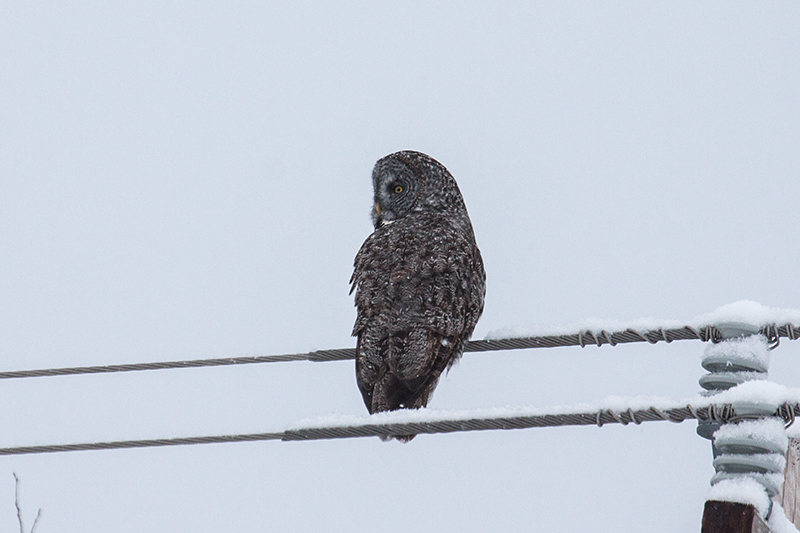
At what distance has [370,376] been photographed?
6891mm

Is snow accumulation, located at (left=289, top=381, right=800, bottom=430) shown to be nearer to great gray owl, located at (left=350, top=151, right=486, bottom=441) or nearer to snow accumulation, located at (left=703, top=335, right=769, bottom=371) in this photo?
snow accumulation, located at (left=703, top=335, right=769, bottom=371)

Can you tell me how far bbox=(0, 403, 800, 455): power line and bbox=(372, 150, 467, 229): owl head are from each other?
4.84 m

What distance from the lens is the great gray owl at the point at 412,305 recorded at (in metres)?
6.89

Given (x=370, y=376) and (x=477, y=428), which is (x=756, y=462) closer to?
(x=477, y=428)

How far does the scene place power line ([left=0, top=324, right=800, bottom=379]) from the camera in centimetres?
423

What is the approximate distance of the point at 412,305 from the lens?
723 centimetres

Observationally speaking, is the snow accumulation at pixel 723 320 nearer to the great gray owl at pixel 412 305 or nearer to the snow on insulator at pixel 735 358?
the snow on insulator at pixel 735 358

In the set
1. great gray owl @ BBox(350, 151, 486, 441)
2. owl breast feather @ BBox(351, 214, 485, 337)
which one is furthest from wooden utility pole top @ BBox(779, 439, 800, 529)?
owl breast feather @ BBox(351, 214, 485, 337)

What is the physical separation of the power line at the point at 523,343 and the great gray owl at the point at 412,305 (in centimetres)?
77

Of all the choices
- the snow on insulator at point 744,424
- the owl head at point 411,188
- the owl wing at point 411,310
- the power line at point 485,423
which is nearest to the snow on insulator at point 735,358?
the snow on insulator at point 744,424

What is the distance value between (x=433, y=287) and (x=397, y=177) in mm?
2711

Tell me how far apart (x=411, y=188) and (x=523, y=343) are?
4.84 metres

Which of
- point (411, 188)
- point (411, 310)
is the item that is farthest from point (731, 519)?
point (411, 188)

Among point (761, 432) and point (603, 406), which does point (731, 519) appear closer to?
point (761, 432)
